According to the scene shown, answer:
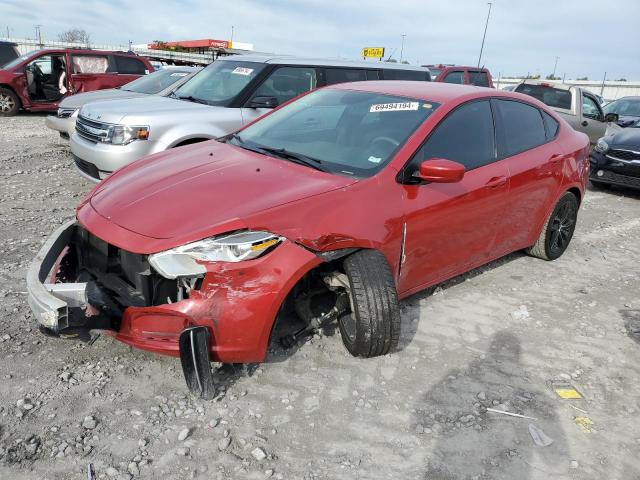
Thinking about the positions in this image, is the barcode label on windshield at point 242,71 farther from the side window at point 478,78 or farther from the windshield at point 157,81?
the side window at point 478,78

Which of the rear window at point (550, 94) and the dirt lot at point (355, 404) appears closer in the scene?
the dirt lot at point (355, 404)

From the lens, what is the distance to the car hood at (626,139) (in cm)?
820

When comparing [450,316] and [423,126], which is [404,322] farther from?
[423,126]

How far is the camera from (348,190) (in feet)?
9.70

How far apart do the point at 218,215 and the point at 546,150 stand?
3157 millimetres

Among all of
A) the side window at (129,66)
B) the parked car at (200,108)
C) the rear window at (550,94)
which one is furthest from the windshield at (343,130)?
the side window at (129,66)

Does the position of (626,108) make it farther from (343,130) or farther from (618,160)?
(343,130)

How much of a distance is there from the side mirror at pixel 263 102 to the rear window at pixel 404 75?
6.61 ft

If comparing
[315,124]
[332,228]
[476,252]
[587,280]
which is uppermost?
[315,124]

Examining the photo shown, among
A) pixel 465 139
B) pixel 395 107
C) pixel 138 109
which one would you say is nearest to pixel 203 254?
pixel 395 107

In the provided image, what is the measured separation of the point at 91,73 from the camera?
40.2 ft

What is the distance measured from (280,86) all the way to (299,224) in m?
4.22

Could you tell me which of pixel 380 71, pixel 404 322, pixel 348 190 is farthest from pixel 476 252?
pixel 380 71

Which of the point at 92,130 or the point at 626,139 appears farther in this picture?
the point at 626,139
